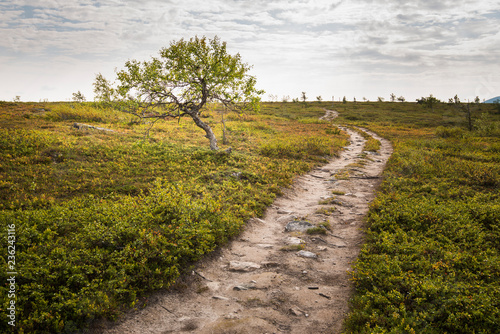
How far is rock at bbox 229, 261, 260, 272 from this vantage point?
8336mm

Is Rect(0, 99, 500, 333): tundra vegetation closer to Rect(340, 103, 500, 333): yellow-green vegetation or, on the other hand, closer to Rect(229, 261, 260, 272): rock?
Rect(340, 103, 500, 333): yellow-green vegetation

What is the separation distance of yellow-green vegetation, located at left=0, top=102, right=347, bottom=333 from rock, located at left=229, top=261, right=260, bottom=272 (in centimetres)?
91

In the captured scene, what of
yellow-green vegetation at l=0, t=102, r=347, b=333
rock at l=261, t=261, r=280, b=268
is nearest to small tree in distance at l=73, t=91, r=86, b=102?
yellow-green vegetation at l=0, t=102, r=347, b=333

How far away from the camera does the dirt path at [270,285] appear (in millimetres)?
5906

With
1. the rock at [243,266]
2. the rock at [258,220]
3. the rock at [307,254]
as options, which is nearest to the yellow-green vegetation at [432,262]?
the rock at [307,254]

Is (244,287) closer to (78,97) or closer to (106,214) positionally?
(106,214)

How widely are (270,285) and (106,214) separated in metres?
6.23

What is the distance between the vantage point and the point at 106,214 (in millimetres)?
9055

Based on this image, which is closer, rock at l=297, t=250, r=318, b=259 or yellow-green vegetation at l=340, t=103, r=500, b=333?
yellow-green vegetation at l=340, t=103, r=500, b=333

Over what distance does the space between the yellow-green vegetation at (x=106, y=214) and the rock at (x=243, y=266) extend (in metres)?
0.91

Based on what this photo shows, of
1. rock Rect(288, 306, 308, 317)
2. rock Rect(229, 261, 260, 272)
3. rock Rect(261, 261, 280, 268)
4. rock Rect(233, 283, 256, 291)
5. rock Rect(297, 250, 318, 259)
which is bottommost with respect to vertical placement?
rock Rect(288, 306, 308, 317)

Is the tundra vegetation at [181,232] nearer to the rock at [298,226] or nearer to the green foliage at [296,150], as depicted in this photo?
the rock at [298,226]

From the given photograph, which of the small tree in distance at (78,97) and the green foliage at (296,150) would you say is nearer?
the green foliage at (296,150)

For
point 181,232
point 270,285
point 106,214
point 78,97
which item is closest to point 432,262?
point 270,285
